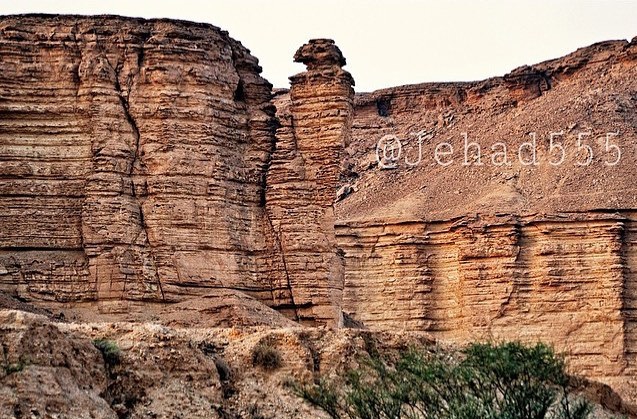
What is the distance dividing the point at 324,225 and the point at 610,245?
32.3m

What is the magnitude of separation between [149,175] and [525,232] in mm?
34779

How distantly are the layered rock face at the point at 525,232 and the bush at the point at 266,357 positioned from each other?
26.8 m

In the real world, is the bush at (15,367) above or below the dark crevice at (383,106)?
below

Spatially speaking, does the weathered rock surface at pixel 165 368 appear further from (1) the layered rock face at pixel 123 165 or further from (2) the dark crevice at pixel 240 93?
(2) the dark crevice at pixel 240 93

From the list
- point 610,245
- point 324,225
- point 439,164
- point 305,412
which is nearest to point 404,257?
point 610,245

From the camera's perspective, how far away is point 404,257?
7919cm

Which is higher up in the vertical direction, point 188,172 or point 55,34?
point 55,34

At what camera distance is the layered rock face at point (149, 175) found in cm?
4303

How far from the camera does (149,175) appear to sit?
43.7 m

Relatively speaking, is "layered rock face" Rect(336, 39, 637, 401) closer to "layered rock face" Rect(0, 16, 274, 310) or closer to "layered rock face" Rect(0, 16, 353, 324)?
"layered rock face" Rect(0, 16, 353, 324)

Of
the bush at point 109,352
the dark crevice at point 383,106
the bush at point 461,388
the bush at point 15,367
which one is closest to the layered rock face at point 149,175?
the bush at point 109,352

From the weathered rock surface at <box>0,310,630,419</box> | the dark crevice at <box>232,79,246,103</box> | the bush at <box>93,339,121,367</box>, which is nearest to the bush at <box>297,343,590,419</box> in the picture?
the weathered rock surface at <box>0,310,630,419</box>

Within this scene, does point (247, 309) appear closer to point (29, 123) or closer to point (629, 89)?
point (29, 123)

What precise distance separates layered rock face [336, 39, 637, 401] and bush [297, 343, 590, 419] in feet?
91.0
